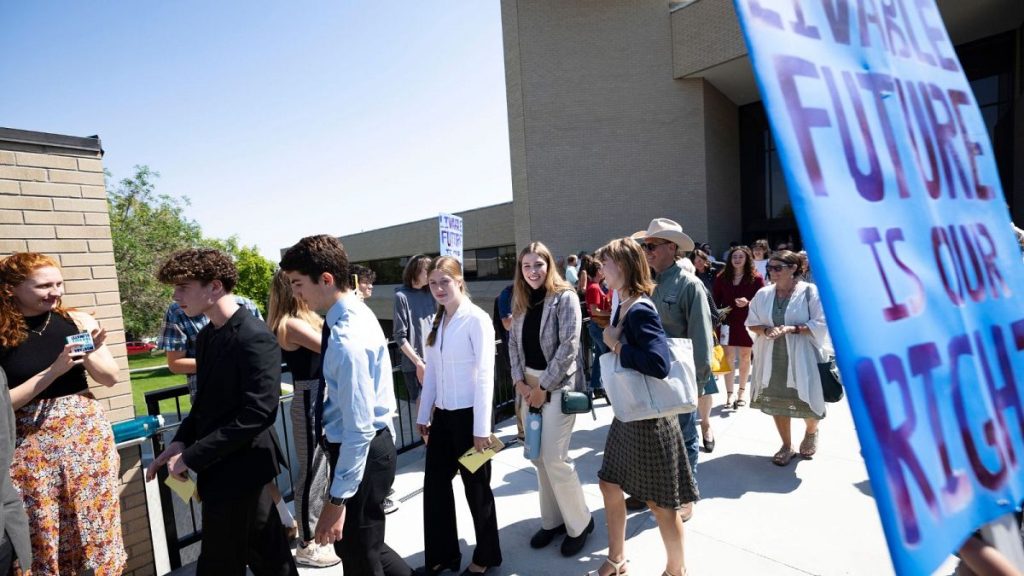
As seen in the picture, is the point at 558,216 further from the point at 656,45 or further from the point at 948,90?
the point at 948,90

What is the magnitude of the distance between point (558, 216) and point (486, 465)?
16770 millimetres

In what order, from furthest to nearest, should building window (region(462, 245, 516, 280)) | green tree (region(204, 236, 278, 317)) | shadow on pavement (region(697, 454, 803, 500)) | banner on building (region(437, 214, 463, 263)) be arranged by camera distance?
green tree (region(204, 236, 278, 317)), building window (region(462, 245, 516, 280)), banner on building (region(437, 214, 463, 263)), shadow on pavement (region(697, 454, 803, 500))

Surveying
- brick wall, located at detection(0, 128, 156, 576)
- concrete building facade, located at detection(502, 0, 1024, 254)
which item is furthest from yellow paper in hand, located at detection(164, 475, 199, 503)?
concrete building facade, located at detection(502, 0, 1024, 254)

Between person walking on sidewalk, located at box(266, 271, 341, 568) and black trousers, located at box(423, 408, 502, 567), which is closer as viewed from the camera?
black trousers, located at box(423, 408, 502, 567)

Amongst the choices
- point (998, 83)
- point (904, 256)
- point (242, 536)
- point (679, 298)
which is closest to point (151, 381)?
point (242, 536)

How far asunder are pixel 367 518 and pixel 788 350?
3539 millimetres

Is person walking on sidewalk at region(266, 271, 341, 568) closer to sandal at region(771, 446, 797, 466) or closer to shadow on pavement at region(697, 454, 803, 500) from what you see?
shadow on pavement at region(697, 454, 803, 500)

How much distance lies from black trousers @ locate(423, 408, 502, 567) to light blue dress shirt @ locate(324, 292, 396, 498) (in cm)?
63

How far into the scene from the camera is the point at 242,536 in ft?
7.61

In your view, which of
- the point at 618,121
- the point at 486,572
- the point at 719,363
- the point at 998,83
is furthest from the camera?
the point at 618,121

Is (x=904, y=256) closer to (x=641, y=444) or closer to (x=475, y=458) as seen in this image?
(x=641, y=444)

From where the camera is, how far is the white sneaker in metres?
3.17

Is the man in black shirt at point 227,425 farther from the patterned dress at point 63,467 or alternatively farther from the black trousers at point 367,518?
the patterned dress at point 63,467

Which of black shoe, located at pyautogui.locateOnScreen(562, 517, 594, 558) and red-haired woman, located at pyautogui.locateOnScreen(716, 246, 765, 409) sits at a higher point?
red-haired woman, located at pyautogui.locateOnScreen(716, 246, 765, 409)
